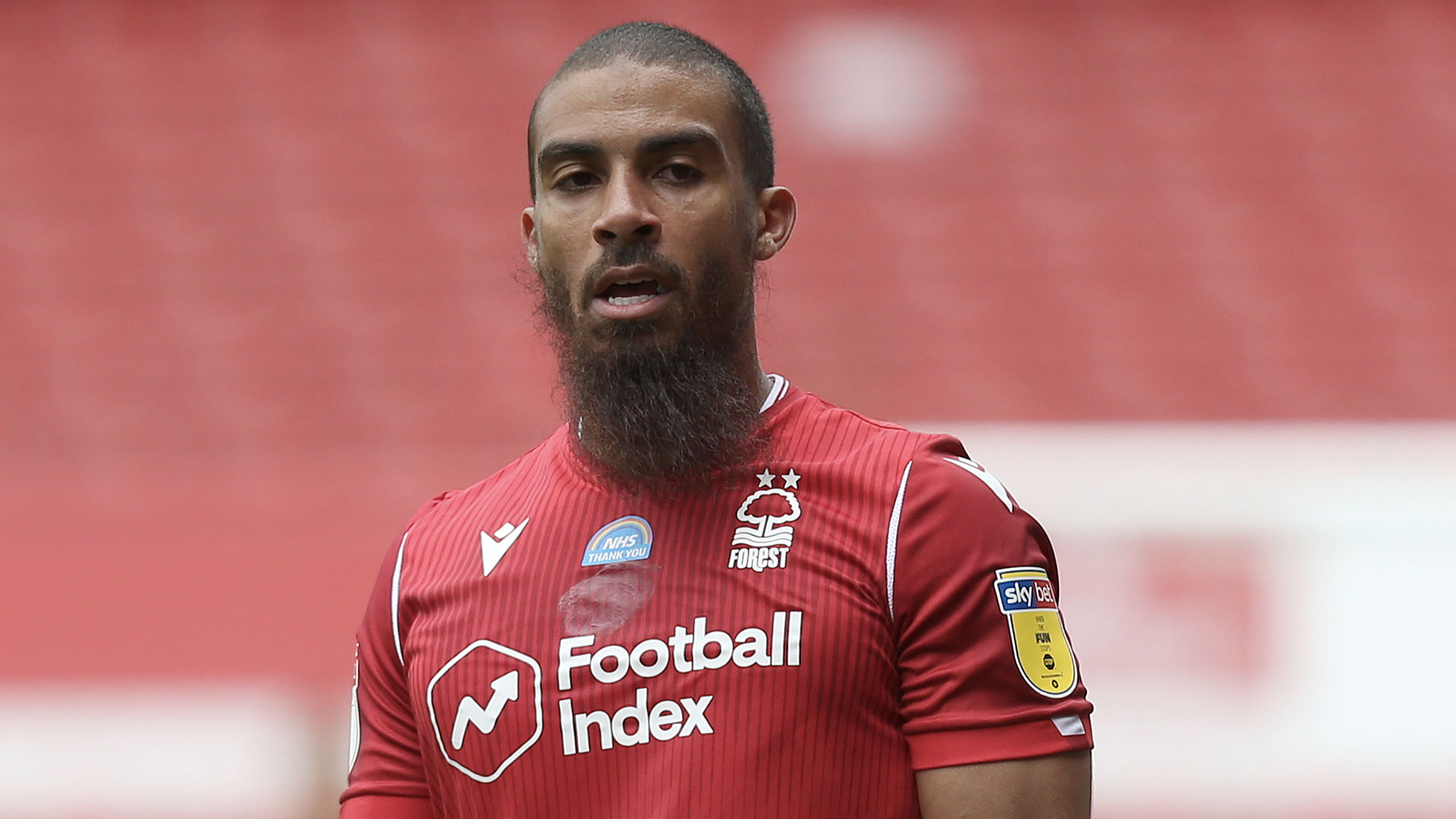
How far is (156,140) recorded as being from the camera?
621cm

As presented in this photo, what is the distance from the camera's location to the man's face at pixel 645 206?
69.6 inches

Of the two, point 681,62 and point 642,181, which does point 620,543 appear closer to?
point 642,181

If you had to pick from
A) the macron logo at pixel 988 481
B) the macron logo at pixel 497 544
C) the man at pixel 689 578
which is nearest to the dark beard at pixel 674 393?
the man at pixel 689 578

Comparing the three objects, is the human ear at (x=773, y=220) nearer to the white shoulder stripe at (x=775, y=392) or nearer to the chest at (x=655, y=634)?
Result: the white shoulder stripe at (x=775, y=392)

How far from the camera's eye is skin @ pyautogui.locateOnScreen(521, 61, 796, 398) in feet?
5.81

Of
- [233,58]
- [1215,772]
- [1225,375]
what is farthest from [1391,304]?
[233,58]

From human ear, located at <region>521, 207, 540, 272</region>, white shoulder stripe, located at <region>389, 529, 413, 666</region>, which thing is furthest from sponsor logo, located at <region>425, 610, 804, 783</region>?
human ear, located at <region>521, 207, 540, 272</region>

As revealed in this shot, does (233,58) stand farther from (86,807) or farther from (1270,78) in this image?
(1270,78)

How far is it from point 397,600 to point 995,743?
2.23 feet

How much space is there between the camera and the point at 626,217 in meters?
1.74

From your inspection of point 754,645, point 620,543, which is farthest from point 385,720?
point 754,645

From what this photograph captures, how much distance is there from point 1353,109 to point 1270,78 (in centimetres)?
32

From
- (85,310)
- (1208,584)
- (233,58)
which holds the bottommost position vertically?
(1208,584)

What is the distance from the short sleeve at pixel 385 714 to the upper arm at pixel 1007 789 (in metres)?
0.59
